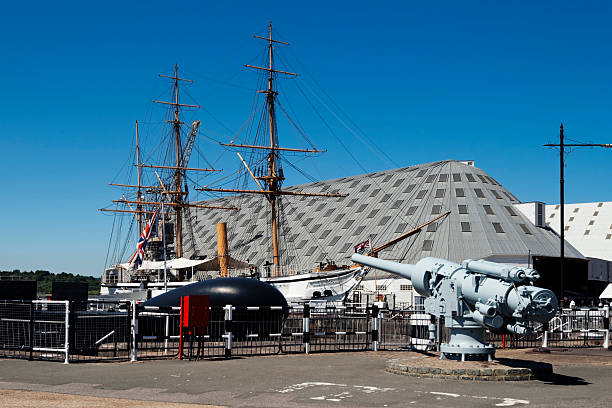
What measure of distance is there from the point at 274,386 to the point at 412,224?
53.0 metres

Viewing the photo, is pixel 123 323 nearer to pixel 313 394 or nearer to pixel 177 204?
pixel 313 394

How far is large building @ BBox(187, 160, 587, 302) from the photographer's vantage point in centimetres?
5972

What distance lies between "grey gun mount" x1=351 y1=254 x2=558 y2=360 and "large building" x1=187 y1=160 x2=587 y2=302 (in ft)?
138

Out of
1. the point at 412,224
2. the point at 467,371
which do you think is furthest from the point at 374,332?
the point at 412,224

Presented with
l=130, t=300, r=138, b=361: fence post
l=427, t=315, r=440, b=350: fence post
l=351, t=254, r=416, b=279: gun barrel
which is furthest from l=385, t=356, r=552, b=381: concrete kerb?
l=130, t=300, r=138, b=361: fence post

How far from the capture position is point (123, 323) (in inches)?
785

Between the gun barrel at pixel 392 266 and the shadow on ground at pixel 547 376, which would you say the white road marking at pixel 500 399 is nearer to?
the shadow on ground at pixel 547 376

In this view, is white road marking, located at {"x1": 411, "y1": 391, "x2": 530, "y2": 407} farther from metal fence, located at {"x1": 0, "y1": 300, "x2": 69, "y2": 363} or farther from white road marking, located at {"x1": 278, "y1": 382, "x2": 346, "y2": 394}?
metal fence, located at {"x1": 0, "y1": 300, "x2": 69, "y2": 363}

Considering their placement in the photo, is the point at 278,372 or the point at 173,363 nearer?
the point at 278,372

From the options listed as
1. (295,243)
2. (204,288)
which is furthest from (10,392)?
(295,243)

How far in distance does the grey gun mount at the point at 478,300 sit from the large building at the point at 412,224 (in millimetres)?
42066

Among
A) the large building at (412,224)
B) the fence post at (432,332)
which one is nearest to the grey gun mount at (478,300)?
the fence post at (432,332)

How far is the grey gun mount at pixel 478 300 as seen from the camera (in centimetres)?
1398

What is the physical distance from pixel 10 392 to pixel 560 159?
103 feet
